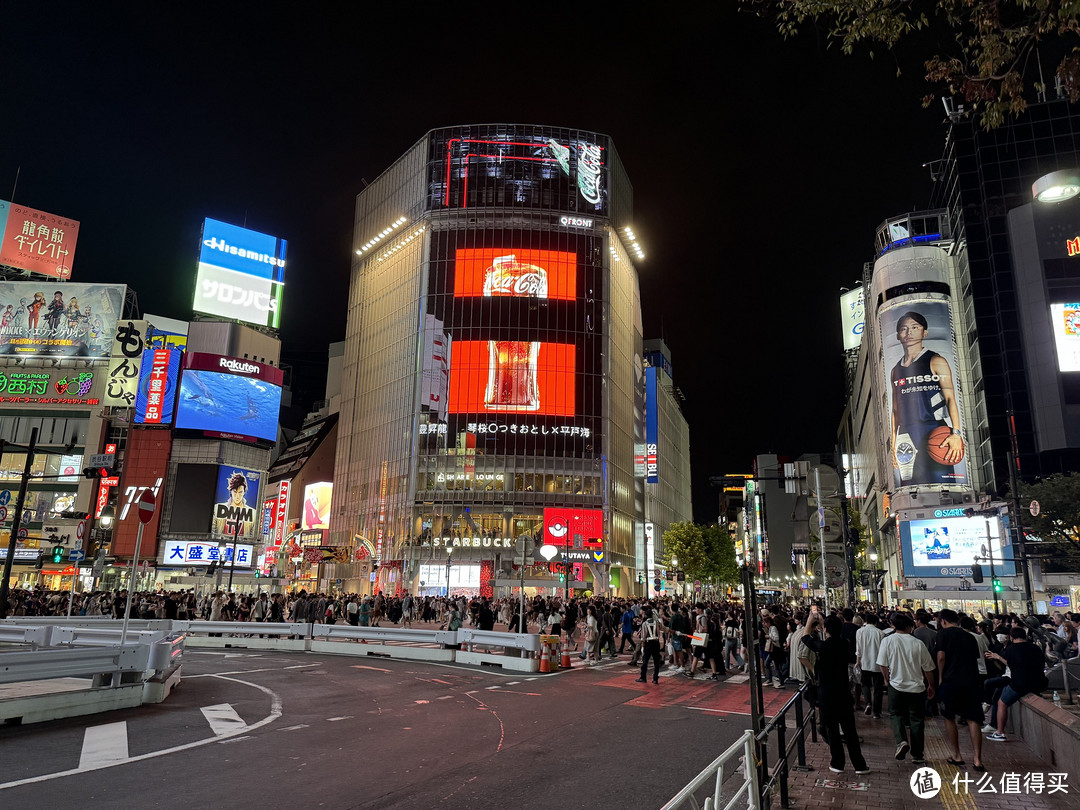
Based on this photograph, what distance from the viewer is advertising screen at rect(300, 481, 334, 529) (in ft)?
308

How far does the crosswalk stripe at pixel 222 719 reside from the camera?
33.3ft

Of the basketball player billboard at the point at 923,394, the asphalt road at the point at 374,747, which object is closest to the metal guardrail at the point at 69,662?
the asphalt road at the point at 374,747

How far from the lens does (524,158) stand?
3091 inches

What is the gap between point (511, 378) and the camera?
72.4 meters

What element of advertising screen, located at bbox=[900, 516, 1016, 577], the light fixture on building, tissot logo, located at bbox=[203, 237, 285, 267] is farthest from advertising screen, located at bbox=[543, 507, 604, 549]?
the light fixture on building

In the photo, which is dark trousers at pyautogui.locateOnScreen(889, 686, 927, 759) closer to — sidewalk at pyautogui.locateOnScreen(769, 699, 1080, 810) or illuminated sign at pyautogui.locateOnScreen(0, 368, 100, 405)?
sidewalk at pyautogui.locateOnScreen(769, 699, 1080, 810)

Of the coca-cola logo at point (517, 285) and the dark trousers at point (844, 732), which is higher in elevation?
the coca-cola logo at point (517, 285)

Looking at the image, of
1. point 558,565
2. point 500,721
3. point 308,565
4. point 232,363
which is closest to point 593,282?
point 558,565

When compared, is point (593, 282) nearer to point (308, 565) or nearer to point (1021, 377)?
point (1021, 377)

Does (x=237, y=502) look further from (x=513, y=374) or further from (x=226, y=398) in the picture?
(x=513, y=374)

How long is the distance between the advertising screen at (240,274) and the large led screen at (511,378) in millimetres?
23533

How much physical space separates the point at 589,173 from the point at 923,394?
4253cm

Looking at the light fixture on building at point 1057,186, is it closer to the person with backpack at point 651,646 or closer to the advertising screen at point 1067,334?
the advertising screen at point 1067,334

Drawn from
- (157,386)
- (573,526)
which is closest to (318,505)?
(157,386)
